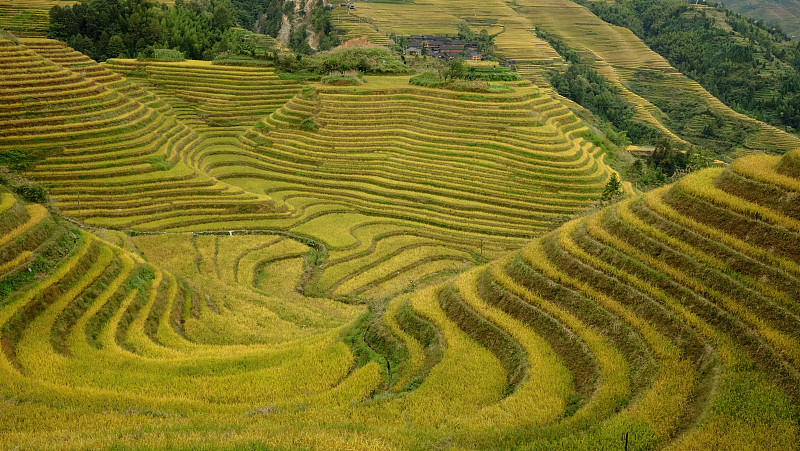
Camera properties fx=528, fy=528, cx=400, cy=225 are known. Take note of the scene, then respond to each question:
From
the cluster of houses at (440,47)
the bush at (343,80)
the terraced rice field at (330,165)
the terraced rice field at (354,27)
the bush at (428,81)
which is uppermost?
the terraced rice field at (354,27)

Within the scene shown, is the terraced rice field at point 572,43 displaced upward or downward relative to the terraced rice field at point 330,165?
upward

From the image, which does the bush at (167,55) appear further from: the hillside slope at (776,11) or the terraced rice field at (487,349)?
the hillside slope at (776,11)

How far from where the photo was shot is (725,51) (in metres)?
81.9

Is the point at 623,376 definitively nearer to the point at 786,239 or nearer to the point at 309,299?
the point at 786,239

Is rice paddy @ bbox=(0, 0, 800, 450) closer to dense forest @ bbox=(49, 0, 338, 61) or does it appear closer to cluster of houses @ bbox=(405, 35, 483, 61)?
dense forest @ bbox=(49, 0, 338, 61)

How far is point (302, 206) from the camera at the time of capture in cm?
3253

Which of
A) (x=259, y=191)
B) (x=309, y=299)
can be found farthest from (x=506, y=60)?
(x=309, y=299)

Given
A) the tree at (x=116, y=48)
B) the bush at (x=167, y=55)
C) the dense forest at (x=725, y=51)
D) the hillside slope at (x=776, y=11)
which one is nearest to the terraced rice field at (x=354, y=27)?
the bush at (x=167, y=55)

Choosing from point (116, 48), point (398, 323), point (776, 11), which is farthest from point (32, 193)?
point (776, 11)

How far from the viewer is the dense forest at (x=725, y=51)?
70.6 m

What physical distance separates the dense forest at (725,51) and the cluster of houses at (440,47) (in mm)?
36561

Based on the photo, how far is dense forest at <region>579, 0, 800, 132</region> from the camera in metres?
70.6

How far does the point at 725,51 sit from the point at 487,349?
8962cm

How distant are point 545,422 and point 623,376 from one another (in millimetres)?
2073
